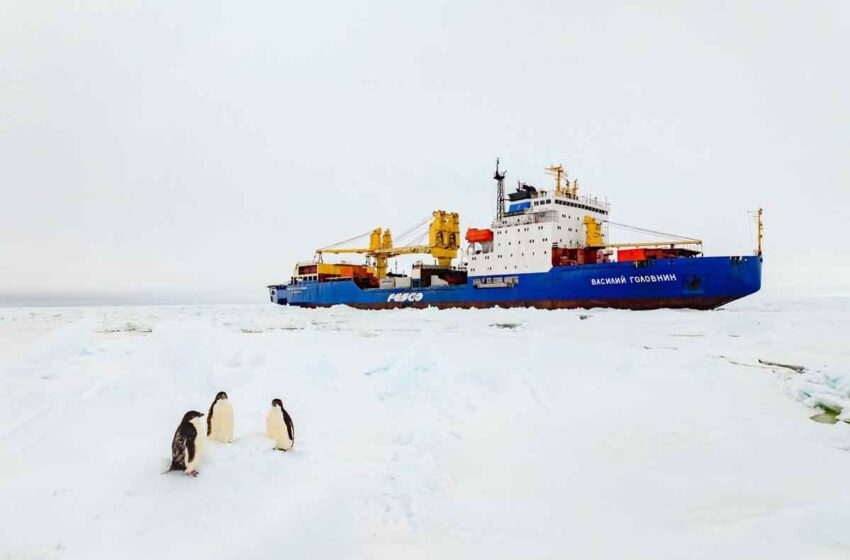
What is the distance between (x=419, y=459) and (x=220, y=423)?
5.80ft

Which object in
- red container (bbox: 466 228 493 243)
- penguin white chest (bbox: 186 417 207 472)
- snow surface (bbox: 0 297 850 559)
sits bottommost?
snow surface (bbox: 0 297 850 559)

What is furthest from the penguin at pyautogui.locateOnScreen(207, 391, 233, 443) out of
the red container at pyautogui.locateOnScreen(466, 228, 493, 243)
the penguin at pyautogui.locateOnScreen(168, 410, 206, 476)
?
the red container at pyautogui.locateOnScreen(466, 228, 493, 243)

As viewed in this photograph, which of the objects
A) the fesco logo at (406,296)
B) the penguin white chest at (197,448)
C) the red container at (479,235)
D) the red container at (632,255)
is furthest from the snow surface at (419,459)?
the fesco logo at (406,296)

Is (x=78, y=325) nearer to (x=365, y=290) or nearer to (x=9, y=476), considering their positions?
(x=9, y=476)

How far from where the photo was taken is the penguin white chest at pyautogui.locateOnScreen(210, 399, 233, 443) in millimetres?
4145

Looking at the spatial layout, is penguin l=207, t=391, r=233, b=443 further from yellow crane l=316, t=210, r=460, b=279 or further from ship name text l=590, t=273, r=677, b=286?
yellow crane l=316, t=210, r=460, b=279

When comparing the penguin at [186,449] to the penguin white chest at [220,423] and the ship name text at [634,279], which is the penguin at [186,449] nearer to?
the penguin white chest at [220,423]

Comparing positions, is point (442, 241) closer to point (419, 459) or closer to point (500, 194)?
point (500, 194)

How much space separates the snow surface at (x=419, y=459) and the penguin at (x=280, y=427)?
0.13 m

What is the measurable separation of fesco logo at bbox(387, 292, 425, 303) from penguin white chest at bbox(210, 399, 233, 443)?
1086 inches

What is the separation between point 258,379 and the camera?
6.77m

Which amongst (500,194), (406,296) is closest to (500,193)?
(500,194)

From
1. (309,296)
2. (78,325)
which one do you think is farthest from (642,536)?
(309,296)

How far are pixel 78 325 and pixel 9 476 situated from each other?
5.45 m
